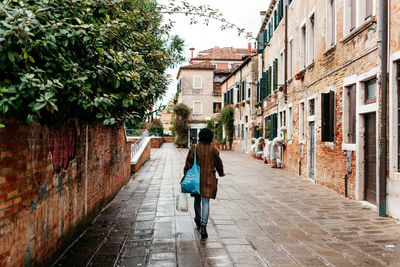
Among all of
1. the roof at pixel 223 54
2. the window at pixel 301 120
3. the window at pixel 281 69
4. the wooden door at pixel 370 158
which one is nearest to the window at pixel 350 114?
the wooden door at pixel 370 158

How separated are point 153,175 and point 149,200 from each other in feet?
18.0

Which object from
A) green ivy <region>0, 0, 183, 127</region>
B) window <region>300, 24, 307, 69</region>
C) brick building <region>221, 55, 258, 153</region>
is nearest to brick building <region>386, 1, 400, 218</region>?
green ivy <region>0, 0, 183, 127</region>

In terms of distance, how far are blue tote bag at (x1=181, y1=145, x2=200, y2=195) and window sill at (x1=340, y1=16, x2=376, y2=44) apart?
5139 millimetres

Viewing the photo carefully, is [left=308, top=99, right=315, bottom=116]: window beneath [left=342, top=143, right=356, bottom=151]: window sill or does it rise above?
above

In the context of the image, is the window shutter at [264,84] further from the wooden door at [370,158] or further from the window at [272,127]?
the wooden door at [370,158]

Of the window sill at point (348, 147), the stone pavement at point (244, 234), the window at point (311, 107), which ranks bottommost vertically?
the stone pavement at point (244, 234)

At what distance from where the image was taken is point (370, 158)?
8180 millimetres

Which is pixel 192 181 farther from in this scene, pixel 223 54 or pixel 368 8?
pixel 223 54

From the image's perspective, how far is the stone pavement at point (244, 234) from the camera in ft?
14.8

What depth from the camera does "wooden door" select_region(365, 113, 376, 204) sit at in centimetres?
798

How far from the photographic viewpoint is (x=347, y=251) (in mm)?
4836

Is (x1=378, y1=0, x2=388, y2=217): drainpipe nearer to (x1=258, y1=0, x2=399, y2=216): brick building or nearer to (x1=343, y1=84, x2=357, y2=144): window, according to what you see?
(x1=258, y1=0, x2=399, y2=216): brick building

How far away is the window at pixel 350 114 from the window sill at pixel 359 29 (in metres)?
1.20

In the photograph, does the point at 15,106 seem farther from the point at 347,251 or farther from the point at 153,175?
the point at 153,175
